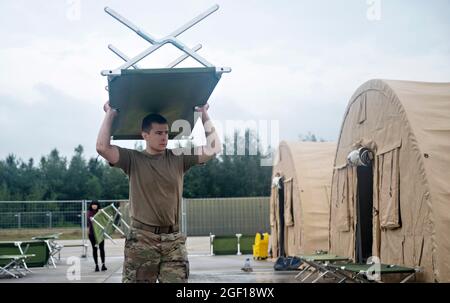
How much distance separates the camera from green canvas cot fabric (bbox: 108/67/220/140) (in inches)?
164

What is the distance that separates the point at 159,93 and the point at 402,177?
4650mm

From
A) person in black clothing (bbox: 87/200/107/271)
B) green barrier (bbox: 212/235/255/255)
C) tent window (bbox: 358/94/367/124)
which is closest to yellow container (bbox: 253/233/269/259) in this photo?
green barrier (bbox: 212/235/255/255)

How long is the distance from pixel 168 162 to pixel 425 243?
4008 millimetres

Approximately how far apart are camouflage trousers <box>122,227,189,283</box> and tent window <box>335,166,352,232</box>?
21.4 ft

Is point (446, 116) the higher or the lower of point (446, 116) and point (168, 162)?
the higher

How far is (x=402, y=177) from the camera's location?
26.9 feet

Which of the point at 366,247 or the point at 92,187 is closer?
the point at 366,247

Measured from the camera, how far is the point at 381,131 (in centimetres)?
911

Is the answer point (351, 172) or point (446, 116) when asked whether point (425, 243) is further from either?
point (351, 172)

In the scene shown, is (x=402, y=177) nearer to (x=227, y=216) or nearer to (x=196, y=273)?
(x=196, y=273)

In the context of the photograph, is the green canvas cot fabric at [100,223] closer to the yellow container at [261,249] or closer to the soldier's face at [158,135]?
the yellow container at [261,249]

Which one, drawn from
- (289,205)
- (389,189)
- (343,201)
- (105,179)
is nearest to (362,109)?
(343,201)
